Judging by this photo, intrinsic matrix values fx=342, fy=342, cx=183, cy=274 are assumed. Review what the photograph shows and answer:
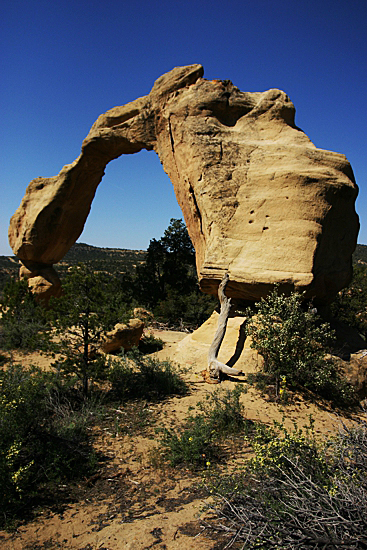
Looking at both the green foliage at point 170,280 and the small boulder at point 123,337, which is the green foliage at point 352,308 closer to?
the green foliage at point 170,280

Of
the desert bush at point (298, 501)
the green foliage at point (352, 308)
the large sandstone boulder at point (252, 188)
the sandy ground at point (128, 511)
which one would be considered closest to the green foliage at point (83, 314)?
the sandy ground at point (128, 511)

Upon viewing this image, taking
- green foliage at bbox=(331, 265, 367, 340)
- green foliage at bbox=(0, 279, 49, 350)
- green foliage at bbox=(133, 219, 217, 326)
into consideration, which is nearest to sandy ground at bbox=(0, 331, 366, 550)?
green foliage at bbox=(0, 279, 49, 350)

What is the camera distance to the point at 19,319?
1062cm

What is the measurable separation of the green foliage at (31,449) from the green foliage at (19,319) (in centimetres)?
415

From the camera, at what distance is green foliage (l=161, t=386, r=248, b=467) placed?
4152 millimetres

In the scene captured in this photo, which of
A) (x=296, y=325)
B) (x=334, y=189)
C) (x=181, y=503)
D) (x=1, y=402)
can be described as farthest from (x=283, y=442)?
(x=334, y=189)

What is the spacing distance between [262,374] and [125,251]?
62.1 meters

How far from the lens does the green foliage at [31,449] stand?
10.9 ft

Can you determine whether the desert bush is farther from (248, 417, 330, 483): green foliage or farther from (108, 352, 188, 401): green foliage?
(108, 352, 188, 401): green foliage

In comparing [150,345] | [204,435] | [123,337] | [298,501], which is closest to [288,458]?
[298,501]

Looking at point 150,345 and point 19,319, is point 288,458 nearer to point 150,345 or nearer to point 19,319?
point 150,345

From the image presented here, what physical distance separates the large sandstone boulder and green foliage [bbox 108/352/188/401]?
7.88ft

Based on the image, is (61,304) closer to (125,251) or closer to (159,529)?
(159,529)

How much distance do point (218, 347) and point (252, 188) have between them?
12.2 feet
